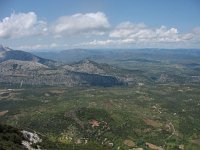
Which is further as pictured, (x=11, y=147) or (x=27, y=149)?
(x=27, y=149)

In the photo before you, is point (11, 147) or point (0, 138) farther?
point (0, 138)
